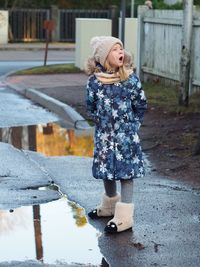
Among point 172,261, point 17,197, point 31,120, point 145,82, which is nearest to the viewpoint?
point 172,261

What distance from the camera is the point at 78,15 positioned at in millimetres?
41719

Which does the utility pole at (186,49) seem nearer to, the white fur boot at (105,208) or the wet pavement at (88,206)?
the wet pavement at (88,206)

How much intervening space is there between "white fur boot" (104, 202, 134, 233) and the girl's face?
3.95 ft

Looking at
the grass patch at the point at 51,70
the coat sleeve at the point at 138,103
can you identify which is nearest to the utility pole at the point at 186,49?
the coat sleeve at the point at 138,103

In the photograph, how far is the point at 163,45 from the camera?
16.4 m

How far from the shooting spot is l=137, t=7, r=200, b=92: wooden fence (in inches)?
555

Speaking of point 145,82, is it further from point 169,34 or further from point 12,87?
point 12,87

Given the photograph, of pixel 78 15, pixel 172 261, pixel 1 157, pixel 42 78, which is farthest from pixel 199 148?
pixel 78 15

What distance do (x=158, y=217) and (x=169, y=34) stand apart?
9900mm

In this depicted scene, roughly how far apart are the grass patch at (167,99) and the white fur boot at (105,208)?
251 inches

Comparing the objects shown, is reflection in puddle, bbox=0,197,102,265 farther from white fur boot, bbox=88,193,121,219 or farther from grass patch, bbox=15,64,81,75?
grass patch, bbox=15,64,81,75

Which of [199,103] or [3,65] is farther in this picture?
[3,65]

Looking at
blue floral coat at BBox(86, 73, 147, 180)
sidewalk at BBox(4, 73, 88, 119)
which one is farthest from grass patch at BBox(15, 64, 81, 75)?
blue floral coat at BBox(86, 73, 147, 180)

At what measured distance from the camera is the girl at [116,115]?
242 inches
